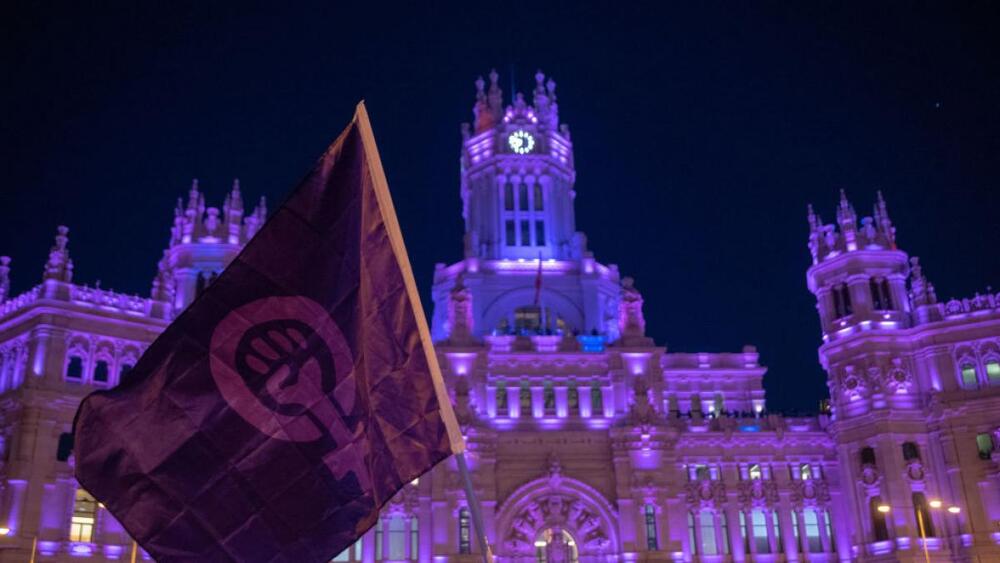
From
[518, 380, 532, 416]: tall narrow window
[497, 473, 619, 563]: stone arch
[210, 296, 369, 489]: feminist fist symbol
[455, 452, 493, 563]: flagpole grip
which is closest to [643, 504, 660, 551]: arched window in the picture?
[497, 473, 619, 563]: stone arch

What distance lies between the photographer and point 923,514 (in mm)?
66312

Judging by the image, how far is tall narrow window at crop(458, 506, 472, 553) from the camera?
222 feet

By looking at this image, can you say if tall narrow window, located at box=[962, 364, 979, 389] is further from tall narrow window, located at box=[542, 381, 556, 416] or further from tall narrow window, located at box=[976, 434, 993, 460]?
tall narrow window, located at box=[542, 381, 556, 416]

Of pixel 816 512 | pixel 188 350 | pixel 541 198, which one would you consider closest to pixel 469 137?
pixel 541 198

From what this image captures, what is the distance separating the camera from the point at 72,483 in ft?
195

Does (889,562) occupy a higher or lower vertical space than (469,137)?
lower

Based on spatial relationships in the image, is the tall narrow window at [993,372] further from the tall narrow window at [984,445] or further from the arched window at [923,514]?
the arched window at [923,514]

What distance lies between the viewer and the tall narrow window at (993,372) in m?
68.3

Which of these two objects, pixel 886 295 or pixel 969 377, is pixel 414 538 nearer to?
pixel 886 295

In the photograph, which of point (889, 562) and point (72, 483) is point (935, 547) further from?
point (72, 483)

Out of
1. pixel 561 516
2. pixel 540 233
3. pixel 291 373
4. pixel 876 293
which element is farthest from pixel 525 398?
pixel 291 373

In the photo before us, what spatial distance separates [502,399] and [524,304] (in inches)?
488

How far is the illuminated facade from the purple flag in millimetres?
51553

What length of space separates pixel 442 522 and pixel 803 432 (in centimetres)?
2800
